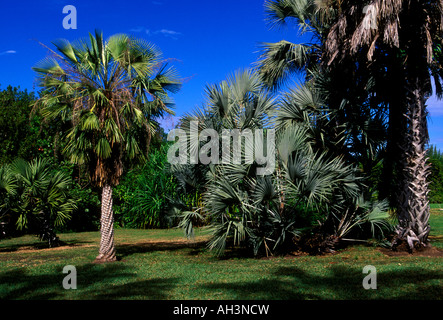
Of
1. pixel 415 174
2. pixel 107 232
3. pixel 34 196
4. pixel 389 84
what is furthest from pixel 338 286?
pixel 34 196

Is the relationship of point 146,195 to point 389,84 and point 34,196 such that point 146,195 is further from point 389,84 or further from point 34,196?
point 389,84

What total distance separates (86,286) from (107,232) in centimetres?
296

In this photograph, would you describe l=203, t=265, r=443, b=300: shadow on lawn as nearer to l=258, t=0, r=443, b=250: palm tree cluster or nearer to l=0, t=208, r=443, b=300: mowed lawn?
l=0, t=208, r=443, b=300: mowed lawn

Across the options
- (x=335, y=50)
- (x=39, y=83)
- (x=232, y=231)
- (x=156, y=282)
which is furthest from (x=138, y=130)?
(x=335, y=50)

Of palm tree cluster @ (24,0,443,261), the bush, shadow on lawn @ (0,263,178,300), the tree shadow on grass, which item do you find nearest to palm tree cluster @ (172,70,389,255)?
palm tree cluster @ (24,0,443,261)

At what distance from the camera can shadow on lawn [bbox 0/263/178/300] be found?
6.46 m

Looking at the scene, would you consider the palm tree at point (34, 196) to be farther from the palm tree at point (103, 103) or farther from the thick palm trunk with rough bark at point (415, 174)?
the thick palm trunk with rough bark at point (415, 174)

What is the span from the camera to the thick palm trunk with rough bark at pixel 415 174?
995cm

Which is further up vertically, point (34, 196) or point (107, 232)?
point (34, 196)

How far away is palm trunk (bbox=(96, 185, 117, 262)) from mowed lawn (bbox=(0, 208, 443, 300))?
1.16ft

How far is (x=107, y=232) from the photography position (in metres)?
10.1

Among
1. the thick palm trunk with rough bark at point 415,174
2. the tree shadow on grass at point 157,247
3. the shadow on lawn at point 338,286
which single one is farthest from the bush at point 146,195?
the shadow on lawn at point 338,286
